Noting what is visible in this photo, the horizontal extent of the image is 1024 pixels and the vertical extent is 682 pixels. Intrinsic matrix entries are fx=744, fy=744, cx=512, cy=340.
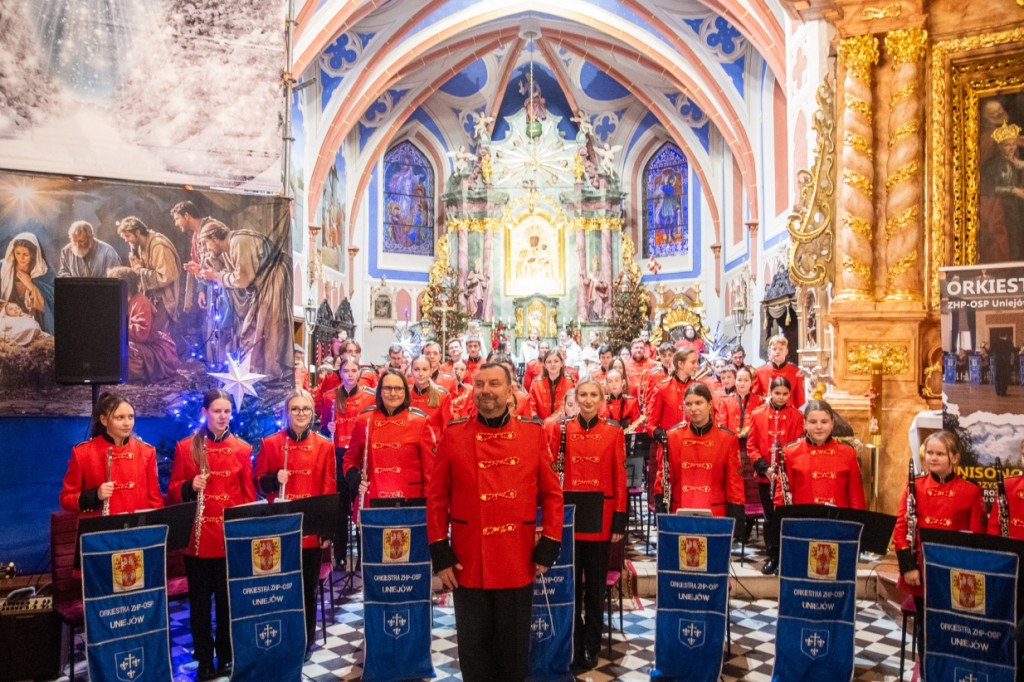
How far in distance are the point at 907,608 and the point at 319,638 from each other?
401cm

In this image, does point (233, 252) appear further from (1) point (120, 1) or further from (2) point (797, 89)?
(2) point (797, 89)

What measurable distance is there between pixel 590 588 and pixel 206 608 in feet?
8.16

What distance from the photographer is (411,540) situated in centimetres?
464

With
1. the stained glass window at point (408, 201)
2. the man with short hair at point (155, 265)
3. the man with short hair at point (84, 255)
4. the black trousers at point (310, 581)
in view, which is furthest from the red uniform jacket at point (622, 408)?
the stained glass window at point (408, 201)

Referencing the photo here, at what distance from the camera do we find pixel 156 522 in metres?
4.25

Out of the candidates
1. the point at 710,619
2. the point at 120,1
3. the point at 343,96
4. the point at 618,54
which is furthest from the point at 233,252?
the point at 618,54

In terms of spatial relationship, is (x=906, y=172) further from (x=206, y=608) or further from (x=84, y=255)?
(x=84, y=255)

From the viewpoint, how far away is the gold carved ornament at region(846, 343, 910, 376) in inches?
279

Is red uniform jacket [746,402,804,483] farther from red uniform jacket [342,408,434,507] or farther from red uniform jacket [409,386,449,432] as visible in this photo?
red uniform jacket [342,408,434,507]

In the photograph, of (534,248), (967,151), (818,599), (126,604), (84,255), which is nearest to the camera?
(126,604)

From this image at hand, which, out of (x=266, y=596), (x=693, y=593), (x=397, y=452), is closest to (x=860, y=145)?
(x=693, y=593)

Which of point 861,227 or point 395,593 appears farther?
point 861,227

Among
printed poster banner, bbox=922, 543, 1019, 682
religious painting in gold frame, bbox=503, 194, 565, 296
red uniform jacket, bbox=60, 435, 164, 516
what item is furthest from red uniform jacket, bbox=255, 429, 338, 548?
religious painting in gold frame, bbox=503, 194, 565, 296

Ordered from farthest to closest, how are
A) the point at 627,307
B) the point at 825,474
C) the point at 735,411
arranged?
the point at 627,307, the point at 735,411, the point at 825,474
